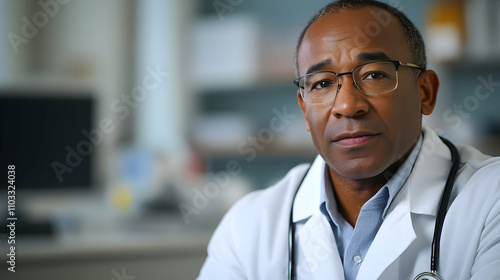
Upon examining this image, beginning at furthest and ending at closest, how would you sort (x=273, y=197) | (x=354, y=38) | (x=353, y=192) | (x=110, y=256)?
(x=110, y=256), (x=273, y=197), (x=353, y=192), (x=354, y=38)

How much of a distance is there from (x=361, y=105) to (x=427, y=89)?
8.9 inches

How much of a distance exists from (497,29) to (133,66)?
2.44 metres

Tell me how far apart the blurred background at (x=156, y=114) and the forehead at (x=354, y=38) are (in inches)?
56.9

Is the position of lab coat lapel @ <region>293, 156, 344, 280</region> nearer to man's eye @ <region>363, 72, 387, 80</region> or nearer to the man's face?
the man's face

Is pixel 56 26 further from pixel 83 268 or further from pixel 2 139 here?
pixel 83 268

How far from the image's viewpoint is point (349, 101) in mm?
978

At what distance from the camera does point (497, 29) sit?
2.81 m

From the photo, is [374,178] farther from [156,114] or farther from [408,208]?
[156,114]

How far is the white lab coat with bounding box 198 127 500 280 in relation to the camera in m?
0.95

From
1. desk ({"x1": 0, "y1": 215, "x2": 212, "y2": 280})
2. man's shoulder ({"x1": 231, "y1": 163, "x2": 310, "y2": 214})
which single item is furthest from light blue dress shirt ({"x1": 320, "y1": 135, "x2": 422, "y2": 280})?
desk ({"x1": 0, "y1": 215, "x2": 212, "y2": 280})

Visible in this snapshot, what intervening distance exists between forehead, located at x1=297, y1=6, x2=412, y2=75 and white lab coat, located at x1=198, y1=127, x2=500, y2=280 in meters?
0.24

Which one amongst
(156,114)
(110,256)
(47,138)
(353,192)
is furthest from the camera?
(156,114)

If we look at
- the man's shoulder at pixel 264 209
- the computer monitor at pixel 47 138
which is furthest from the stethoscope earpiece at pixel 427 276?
the computer monitor at pixel 47 138

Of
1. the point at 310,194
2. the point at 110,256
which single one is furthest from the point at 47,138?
the point at 310,194
